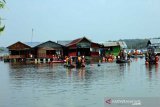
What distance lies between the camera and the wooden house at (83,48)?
233ft

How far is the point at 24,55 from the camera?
73875 mm

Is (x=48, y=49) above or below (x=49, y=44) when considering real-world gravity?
below

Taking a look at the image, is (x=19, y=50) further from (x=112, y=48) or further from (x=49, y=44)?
(x=112, y=48)

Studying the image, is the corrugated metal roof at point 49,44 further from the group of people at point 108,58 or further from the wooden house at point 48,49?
the group of people at point 108,58

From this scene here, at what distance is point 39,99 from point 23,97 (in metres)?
1.40

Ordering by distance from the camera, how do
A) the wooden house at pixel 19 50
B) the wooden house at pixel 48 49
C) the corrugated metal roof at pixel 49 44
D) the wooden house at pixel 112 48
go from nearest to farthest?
the wooden house at pixel 48 49 < the corrugated metal roof at pixel 49 44 < the wooden house at pixel 19 50 < the wooden house at pixel 112 48

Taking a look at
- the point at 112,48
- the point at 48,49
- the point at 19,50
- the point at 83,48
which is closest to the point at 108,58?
the point at 83,48

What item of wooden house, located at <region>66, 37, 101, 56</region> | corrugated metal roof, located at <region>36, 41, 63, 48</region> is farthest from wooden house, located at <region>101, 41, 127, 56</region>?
corrugated metal roof, located at <region>36, 41, 63, 48</region>

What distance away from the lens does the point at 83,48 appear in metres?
72.2

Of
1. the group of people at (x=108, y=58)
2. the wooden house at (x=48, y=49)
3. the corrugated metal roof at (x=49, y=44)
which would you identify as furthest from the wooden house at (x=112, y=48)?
the corrugated metal roof at (x=49, y=44)

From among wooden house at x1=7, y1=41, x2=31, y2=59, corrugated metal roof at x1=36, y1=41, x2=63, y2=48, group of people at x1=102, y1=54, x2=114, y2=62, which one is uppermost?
corrugated metal roof at x1=36, y1=41, x2=63, y2=48

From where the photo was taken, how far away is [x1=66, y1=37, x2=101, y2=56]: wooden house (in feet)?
233

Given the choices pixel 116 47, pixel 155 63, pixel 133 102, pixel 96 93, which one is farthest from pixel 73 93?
pixel 116 47

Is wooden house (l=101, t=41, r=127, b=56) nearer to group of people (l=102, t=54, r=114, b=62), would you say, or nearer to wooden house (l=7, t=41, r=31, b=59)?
group of people (l=102, t=54, r=114, b=62)
